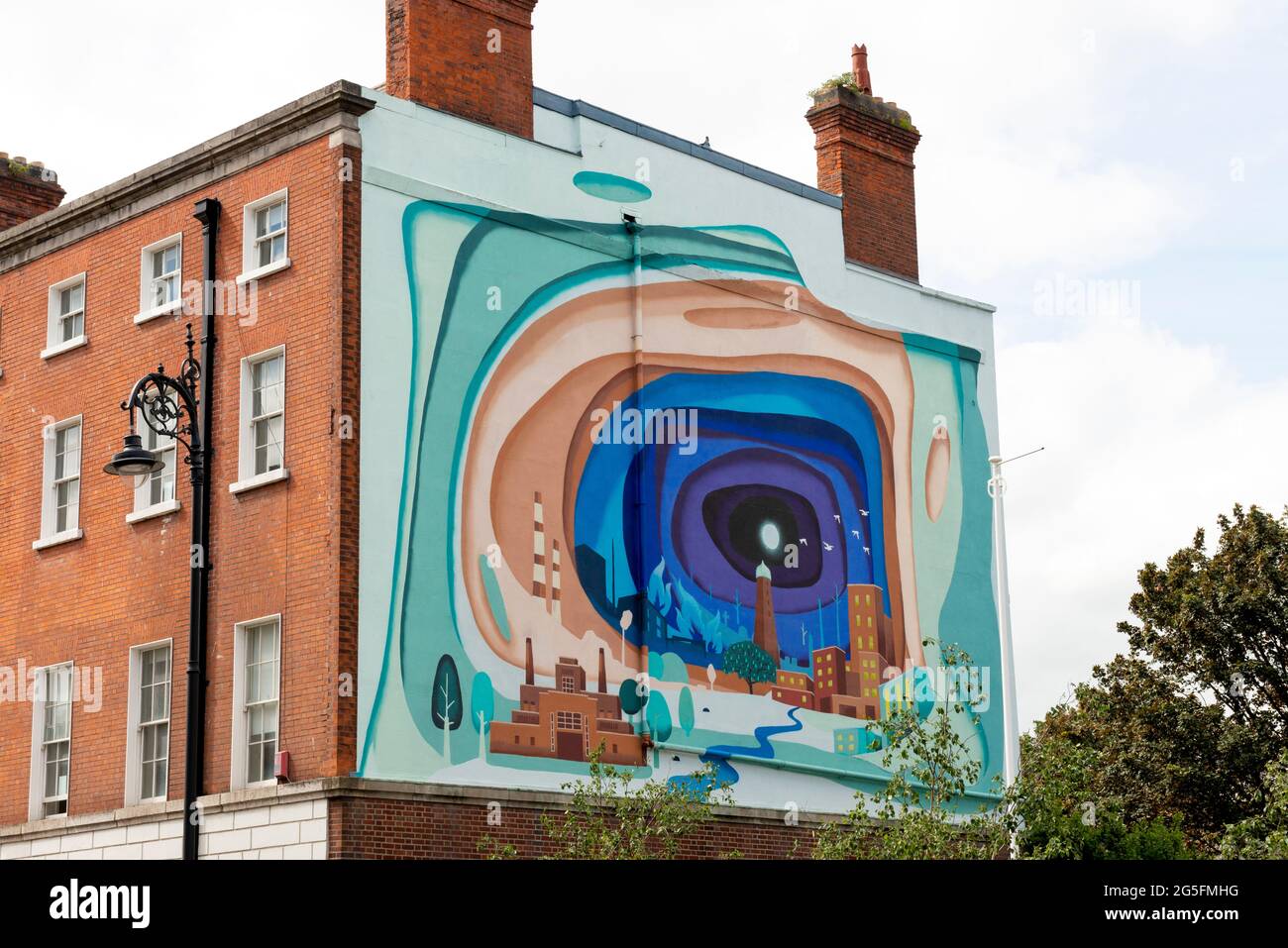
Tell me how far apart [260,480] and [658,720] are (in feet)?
23.6

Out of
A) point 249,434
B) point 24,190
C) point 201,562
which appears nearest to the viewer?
point 201,562

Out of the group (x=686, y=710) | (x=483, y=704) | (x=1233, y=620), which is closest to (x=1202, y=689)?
(x=1233, y=620)

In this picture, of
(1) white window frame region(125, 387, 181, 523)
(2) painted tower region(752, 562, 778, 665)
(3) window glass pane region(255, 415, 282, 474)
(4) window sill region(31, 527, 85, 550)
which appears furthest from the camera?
(2) painted tower region(752, 562, 778, 665)

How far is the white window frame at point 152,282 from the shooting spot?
28031mm

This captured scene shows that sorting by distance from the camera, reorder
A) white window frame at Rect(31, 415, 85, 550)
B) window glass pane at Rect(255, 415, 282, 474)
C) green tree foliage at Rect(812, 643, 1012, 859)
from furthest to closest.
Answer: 1. white window frame at Rect(31, 415, 85, 550)
2. window glass pane at Rect(255, 415, 282, 474)
3. green tree foliage at Rect(812, 643, 1012, 859)

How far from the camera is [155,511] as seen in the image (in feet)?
89.3

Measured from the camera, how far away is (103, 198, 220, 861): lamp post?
73.8ft

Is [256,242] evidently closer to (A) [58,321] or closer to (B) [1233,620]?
(A) [58,321]

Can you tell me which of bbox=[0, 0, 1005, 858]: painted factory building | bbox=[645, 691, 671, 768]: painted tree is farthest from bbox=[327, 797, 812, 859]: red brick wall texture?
bbox=[645, 691, 671, 768]: painted tree

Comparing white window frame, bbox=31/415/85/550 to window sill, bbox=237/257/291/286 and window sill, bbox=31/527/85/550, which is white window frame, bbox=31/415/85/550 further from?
window sill, bbox=237/257/291/286

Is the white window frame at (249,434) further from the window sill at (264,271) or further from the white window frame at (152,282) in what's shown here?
the white window frame at (152,282)

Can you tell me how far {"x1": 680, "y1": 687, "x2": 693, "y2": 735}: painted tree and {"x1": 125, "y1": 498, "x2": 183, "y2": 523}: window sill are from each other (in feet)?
27.2

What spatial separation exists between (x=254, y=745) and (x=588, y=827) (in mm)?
4814

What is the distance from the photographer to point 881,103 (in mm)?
36031
